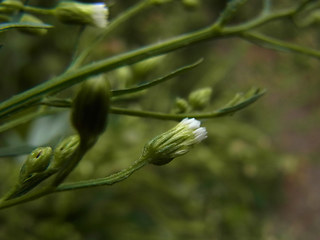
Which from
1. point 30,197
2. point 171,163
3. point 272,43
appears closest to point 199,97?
point 272,43

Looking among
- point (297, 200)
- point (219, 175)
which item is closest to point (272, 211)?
point (297, 200)

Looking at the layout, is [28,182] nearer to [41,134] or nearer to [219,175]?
[41,134]

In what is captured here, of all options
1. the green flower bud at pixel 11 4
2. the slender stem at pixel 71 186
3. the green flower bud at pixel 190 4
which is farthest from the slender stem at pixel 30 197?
the green flower bud at pixel 190 4

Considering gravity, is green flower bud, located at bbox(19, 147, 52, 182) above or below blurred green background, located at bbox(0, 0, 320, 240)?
above

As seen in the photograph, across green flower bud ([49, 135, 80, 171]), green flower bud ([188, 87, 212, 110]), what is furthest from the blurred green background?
green flower bud ([49, 135, 80, 171])

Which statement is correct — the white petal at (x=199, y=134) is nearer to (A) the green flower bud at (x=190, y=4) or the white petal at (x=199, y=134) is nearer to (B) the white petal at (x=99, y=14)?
(B) the white petal at (x=99, y=14)

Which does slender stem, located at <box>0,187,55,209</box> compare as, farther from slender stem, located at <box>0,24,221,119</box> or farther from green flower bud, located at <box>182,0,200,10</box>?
green flower bud, located at <box>182,0,200,10</box>
